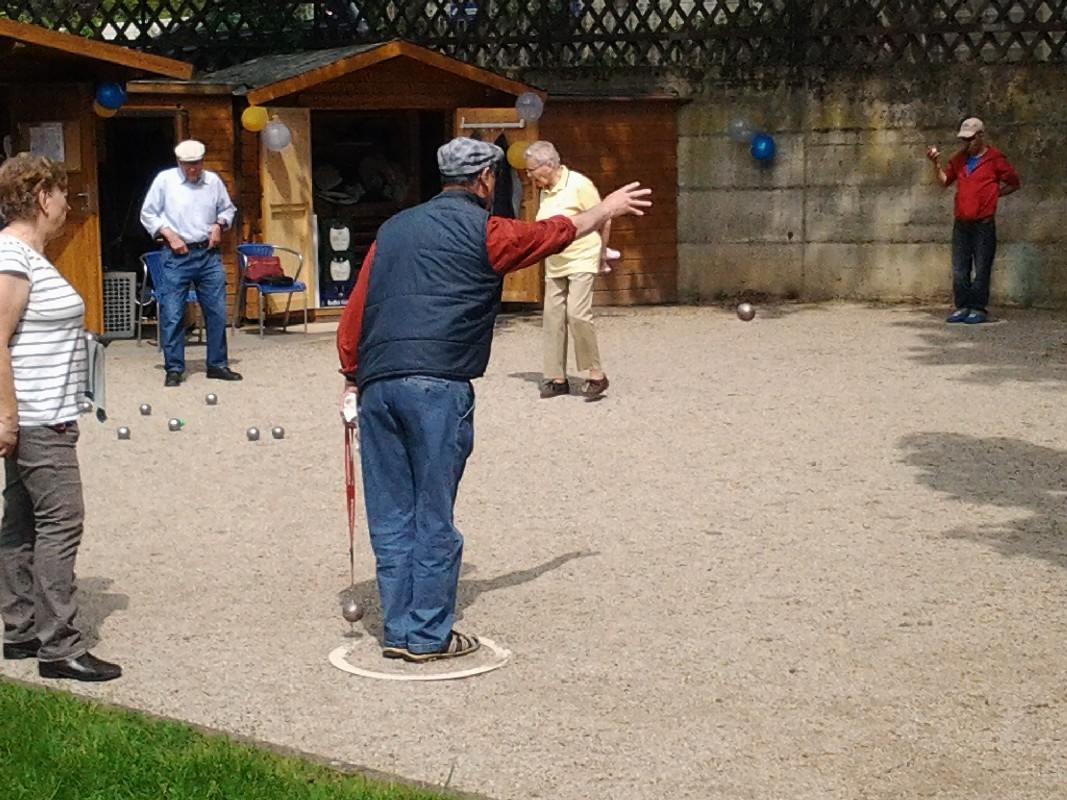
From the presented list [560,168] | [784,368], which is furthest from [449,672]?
[784,368]

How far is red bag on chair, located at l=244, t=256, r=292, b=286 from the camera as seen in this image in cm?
1634

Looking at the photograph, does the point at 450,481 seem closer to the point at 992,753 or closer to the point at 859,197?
the point at 992,753

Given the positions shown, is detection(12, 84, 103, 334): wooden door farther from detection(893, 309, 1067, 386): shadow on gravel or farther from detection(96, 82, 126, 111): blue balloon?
detection(893, 309, 1067, 386): shadow on gravel

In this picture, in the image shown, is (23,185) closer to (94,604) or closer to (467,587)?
(94,604)

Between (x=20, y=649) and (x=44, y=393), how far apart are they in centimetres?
96

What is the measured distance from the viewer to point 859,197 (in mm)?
18453

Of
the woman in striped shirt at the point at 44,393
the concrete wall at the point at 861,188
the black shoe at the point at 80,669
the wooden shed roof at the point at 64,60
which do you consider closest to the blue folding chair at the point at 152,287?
the wooden shed roof at the point at 64,60

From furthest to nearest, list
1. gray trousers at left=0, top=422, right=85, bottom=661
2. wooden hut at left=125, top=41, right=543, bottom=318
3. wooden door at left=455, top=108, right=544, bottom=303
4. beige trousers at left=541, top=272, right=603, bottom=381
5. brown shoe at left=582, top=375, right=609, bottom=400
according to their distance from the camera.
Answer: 1. wooden door at left=455, top=108, right=544, bottom=303
2. wooden hut at left=125, top=41, right=543, bottom=318
3. brown shoe at left=582, top=375, right=609, bottom=400
4. beige trousers at left=541, top=272, right=603, bottom=381
5. gray trousers at left=0, top=422, right=85, bottom=661

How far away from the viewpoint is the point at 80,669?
19.8ft

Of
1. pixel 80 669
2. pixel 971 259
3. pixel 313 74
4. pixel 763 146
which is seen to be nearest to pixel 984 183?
pixel 971 259

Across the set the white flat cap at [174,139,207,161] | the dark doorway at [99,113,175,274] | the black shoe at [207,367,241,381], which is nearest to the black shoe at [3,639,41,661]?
the black shoe at [207,367,241,381]

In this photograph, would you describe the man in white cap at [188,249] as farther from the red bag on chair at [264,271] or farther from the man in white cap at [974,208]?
the man in white cap at [974,208]

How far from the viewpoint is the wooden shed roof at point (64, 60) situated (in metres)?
14.3

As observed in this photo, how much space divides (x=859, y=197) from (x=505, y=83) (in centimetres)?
368
